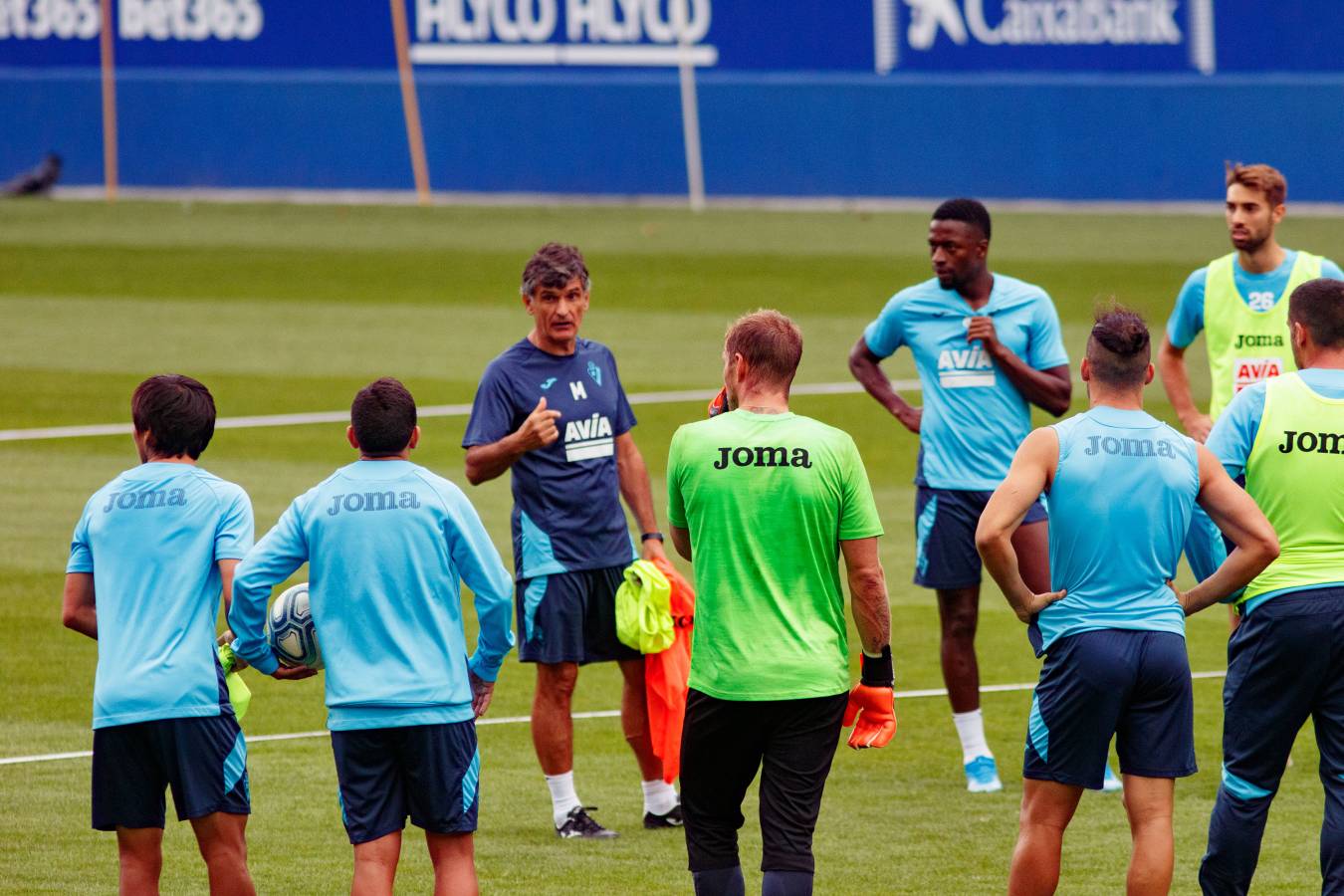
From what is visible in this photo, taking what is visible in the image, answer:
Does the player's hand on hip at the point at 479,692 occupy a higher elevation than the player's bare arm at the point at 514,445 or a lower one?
lower

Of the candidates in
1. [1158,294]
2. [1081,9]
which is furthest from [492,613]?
[1081,9]

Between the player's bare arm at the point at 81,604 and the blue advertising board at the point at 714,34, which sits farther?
the blue advertising board at the point at 714,34

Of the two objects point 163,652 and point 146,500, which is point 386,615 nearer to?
point 163,652

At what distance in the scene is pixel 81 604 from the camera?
6105 mm

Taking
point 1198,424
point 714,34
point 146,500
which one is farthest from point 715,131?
point 146,500

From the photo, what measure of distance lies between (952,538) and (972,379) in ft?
2.28

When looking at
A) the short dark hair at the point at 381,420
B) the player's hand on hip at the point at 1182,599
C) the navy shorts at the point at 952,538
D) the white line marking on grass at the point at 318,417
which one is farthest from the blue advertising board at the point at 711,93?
the short dark hair at the point at 381,420

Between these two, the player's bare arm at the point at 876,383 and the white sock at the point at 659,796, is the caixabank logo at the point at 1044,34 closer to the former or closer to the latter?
the player's bare arm at the point at 876,383

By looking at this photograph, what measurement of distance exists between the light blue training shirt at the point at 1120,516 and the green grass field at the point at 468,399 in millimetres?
1630

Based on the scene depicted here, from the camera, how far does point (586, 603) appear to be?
7.97 meters

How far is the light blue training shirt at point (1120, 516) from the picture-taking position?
5.88 m

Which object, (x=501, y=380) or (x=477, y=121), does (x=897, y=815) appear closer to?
(x=501, y=380)

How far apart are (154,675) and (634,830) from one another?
8.77 feet

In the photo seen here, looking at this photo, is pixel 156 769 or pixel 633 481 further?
pixel 633 481
